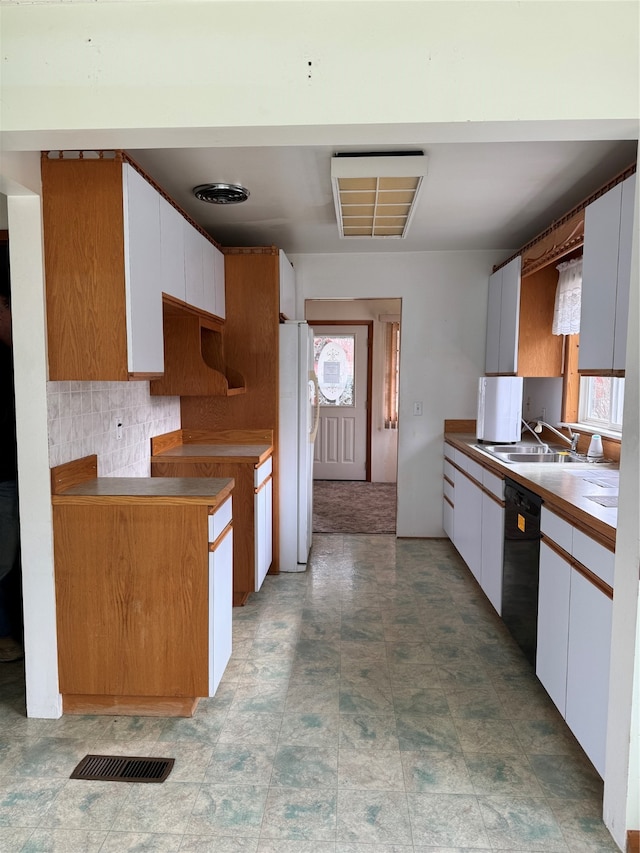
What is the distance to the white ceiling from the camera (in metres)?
2.47

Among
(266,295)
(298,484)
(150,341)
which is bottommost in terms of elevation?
(298,484)

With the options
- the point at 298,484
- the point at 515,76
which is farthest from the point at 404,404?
the point at 515,76

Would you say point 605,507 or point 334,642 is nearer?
point 605,507

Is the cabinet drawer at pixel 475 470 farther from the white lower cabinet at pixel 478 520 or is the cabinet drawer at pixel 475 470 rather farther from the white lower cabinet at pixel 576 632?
the white lower cabinet at pixel 576 632

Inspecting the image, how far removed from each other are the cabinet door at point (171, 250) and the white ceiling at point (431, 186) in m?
0.25

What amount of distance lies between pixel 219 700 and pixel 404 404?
2.89 metres

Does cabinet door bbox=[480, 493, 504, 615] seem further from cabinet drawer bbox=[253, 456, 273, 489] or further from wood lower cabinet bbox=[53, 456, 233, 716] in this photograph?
wood lower cabinet bbox=[53, 456, 233, 716]

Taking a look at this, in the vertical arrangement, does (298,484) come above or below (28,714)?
above

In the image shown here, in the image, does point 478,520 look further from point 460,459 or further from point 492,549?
point 460,459

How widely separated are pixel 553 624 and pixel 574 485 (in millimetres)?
589

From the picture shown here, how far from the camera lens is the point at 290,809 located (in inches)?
68.6

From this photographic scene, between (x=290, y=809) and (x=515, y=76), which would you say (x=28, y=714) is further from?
(x=515, y=76)

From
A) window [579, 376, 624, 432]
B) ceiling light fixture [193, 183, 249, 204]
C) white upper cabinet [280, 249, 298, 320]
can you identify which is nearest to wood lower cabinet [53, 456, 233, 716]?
ceiling light fixture [193, 183, 249, 204]

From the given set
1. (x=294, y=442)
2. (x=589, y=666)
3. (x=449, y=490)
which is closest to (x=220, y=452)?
(x=294, y=442)
